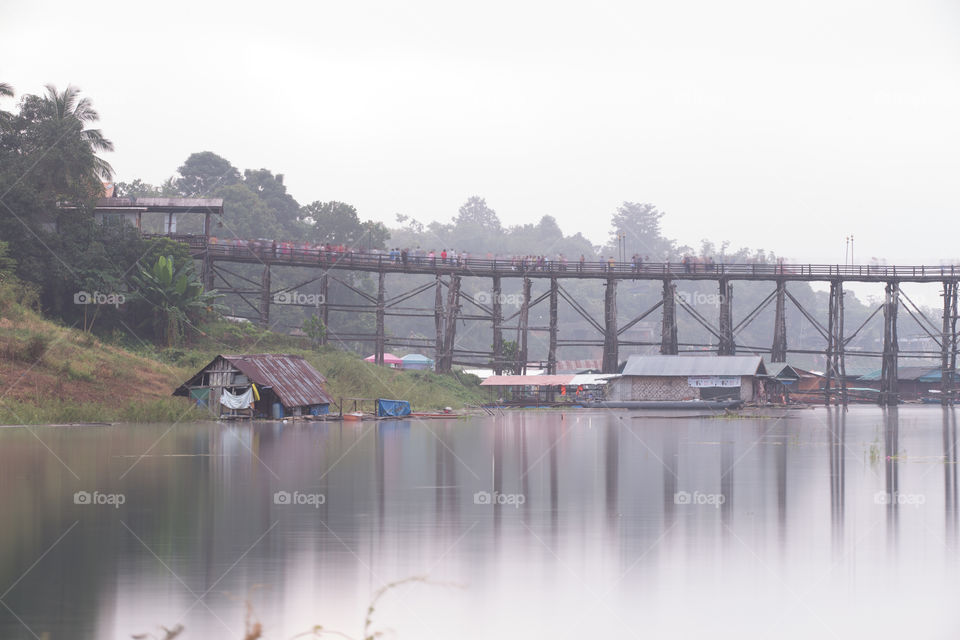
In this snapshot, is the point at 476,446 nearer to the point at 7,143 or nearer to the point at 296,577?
the point at 296,577

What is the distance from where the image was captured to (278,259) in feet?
236

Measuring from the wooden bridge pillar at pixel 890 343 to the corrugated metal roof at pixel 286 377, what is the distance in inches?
1603

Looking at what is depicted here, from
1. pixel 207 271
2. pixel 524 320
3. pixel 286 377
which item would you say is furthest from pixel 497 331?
pixel 286 377

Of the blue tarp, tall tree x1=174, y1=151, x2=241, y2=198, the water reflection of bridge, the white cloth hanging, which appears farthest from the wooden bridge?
tall tree x1=174, y1=151, x2=241, y2=198

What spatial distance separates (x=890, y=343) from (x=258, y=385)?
4762cm

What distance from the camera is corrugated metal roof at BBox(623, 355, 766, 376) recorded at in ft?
231

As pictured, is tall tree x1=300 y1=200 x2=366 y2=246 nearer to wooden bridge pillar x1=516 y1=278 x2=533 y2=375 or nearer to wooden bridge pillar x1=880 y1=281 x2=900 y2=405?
wooden bridge pillar x1=516 y1=278 x2=533 y2=375

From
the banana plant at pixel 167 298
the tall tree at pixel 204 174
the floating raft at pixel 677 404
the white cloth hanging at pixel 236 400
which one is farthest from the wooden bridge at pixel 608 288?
the tall tree at pixel 204 174

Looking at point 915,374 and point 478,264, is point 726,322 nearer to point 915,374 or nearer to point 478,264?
point 478,264

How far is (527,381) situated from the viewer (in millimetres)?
70312

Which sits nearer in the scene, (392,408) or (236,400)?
(236,400)

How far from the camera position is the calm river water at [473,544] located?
1166 cm

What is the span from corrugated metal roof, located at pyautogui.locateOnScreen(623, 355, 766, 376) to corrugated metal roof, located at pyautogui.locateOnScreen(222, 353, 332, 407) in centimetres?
2430

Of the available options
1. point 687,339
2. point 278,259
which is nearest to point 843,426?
point 278,259
